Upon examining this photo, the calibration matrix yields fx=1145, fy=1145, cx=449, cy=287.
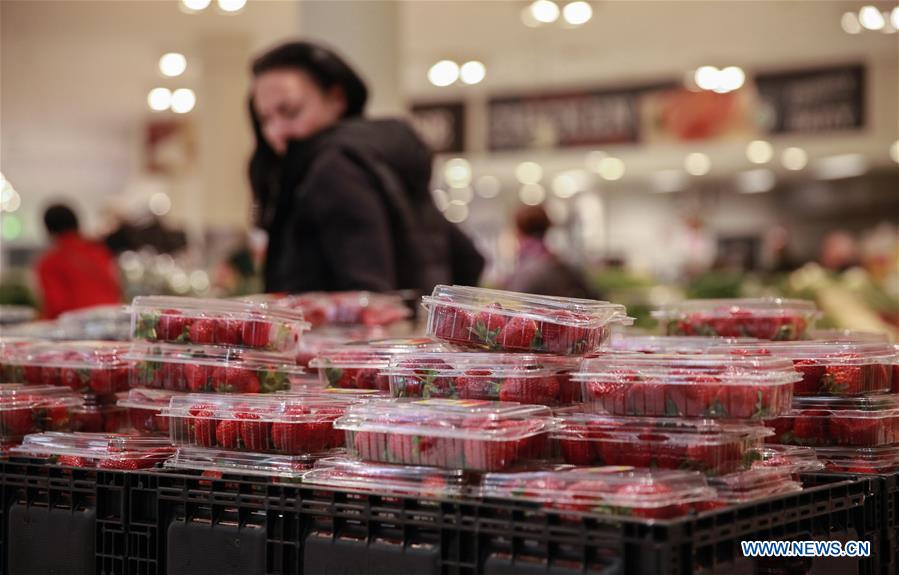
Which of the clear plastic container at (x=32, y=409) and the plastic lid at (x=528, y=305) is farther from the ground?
the plastic lid at (x=528, y=305)

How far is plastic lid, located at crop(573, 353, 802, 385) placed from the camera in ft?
6.02

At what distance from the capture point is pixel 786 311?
2551mm

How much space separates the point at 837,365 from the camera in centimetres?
217

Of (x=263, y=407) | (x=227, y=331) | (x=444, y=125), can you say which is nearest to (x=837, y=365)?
(x=263, y=407)

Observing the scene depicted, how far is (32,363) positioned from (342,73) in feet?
5.22

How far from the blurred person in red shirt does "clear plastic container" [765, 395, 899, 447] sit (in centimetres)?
495

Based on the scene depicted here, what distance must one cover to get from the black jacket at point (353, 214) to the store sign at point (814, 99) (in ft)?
24.9

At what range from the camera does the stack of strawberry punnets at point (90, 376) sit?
2459 mm

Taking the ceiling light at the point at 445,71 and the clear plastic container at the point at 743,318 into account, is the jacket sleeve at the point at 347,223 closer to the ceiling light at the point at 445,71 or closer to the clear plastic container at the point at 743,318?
the clear plastic container at the point at 743,318

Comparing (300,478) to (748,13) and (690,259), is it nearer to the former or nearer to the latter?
(748,13)

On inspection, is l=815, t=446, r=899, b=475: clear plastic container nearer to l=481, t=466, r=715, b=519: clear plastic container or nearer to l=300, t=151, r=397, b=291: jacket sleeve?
l=481, t=466, r=715, b=519: clear plastic container

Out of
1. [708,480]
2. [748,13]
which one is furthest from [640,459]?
[748,13]

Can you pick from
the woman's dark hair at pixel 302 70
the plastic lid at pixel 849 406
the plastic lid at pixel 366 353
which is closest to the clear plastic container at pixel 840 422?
the plastic lid at pixel 849 406

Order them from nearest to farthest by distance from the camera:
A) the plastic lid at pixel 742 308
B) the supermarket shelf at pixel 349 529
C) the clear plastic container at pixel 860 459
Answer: the supermarket shelf at pixel 349 529, the clear plastic container at pixel 860 459, the plastic lid at pixel 742 308
